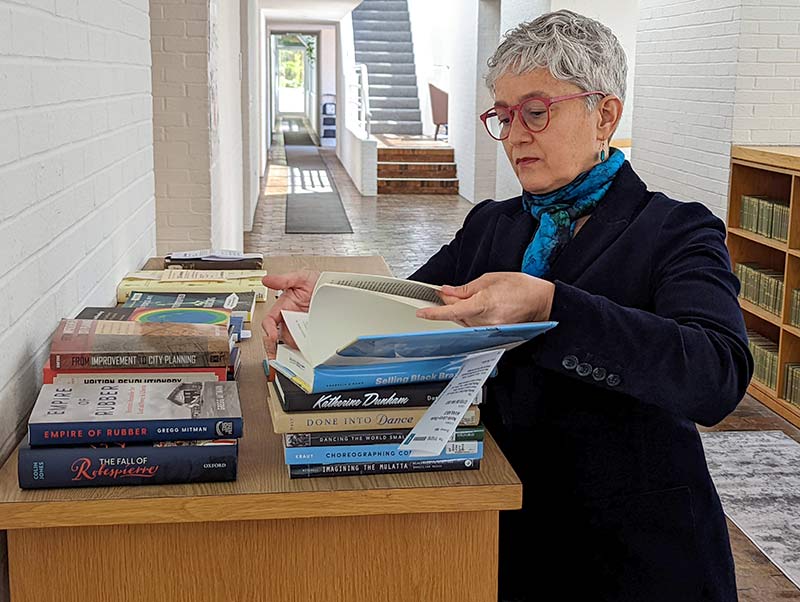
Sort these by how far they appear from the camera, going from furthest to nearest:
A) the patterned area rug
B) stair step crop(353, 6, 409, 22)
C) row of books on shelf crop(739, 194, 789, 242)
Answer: stair step crop(353, 6, 409, 22) → row of books on shelf crop(739, 194, 789, 242) → the patterned area rug

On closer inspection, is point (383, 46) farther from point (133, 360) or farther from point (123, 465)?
point (123, 465)

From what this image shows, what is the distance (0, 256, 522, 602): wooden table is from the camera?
1442mm

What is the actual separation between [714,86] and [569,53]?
4285mm

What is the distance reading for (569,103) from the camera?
1675 mm

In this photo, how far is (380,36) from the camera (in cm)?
1742

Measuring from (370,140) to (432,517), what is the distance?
11.6 meters

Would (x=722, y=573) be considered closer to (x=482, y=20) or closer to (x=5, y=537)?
(x=5, y=537)

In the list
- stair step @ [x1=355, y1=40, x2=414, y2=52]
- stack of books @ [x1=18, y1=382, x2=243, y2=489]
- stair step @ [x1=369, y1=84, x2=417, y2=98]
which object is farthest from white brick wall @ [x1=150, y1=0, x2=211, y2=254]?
stair step @ [x1=355, y1=40, x2=414, y2=52]

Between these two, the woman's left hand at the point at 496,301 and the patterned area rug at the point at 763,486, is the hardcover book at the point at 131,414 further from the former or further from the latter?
the patterned area rug at the point at 763,486

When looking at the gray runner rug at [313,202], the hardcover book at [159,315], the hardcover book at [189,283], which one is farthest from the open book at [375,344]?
the gray runner rug at [313,202]

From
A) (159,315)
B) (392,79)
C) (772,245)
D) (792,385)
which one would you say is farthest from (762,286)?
(392,79)

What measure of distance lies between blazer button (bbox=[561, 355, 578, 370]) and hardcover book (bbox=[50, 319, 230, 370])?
0.68 metres

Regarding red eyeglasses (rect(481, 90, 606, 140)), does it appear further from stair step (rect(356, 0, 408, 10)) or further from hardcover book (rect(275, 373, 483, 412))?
stair step (rect(356, 0, 408, 10))

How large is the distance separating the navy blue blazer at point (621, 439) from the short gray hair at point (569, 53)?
0.59 feet
